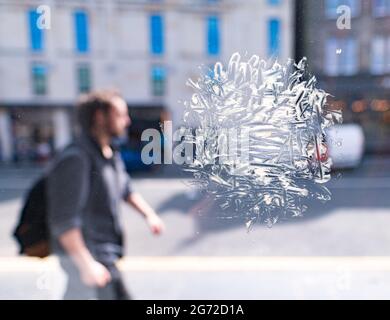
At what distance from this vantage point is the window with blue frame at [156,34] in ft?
5.22

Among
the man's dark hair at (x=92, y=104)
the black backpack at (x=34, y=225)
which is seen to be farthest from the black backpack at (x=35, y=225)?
the man's dark hair at (x=92, y=104)

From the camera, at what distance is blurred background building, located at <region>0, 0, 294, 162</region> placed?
5.15 ft

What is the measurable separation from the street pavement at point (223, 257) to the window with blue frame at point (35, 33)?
2.37ft

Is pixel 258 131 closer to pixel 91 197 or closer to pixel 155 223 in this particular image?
pixel 155 223

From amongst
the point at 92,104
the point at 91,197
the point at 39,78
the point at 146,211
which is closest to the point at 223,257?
the point at 146,211

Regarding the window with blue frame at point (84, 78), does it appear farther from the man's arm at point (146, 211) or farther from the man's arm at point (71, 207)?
the man's arm at point (146, 211)

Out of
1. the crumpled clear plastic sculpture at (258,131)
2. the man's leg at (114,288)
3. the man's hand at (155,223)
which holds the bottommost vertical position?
the man's leg at (114,288)

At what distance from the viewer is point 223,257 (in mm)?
2088

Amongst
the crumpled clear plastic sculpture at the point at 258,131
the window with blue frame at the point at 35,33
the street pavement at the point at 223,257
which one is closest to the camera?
the window with blue frame at the point at 35,33

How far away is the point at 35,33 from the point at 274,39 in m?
1.36

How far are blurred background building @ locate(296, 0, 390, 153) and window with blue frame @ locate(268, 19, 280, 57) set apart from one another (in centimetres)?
12

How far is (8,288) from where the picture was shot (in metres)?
1.93

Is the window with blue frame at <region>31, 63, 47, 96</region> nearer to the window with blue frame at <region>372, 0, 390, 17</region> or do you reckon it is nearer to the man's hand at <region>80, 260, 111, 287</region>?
the man's hand at <region>80, 260, 111, 287</region>
